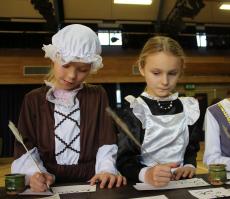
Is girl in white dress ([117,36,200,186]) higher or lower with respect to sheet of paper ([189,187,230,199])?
higher

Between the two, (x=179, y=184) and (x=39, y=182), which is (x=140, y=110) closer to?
(x=179, y=184)

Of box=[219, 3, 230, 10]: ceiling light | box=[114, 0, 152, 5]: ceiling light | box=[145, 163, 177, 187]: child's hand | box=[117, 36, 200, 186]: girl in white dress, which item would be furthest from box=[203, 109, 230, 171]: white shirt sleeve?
box=[219, 3, 230, 10]: ceiling light

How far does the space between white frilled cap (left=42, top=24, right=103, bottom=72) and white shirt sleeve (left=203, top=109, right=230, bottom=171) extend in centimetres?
64

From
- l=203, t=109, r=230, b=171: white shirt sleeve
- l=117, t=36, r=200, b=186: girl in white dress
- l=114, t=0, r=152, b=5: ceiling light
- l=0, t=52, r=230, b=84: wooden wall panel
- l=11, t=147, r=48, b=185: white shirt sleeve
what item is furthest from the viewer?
l=0, t=52, r=230, b=84: wooden wall panel

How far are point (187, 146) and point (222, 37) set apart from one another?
851 centimetres

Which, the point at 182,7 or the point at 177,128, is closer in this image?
the point at 177,128

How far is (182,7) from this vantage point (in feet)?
23.4

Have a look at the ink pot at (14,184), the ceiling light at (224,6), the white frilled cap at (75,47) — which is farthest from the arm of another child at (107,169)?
the ceiling light at (224,6)

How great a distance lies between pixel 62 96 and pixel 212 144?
0.75m

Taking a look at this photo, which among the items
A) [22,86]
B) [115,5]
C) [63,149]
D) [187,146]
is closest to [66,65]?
[63,149]

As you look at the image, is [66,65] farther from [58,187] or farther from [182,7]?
[182,7]

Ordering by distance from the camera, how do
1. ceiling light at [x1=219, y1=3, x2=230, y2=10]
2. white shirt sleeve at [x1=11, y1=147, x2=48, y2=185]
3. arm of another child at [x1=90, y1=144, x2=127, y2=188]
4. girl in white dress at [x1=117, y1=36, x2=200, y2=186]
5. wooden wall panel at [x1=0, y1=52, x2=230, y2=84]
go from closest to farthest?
1. arm of another child at [x1=90, y1=144, x2=127, y2=188]
2. white shirt sleeve at [x1=11, y1=147, x2=48, y2=185]
3. girl in white dress at [x1=117, y1=36, x2=200, y2=186]
4. ceiling light at [x1=219, y1=3, x2=230, y2=10]
5. wooden wall panel at [x1=0, y1=52, x2=230, y2=84]

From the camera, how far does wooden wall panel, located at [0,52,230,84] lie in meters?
8.24

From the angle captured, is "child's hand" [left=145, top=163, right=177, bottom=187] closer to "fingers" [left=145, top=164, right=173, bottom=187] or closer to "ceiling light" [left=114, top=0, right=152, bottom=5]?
"fingers" [left=145, top=164, right=173, bottom=187]
